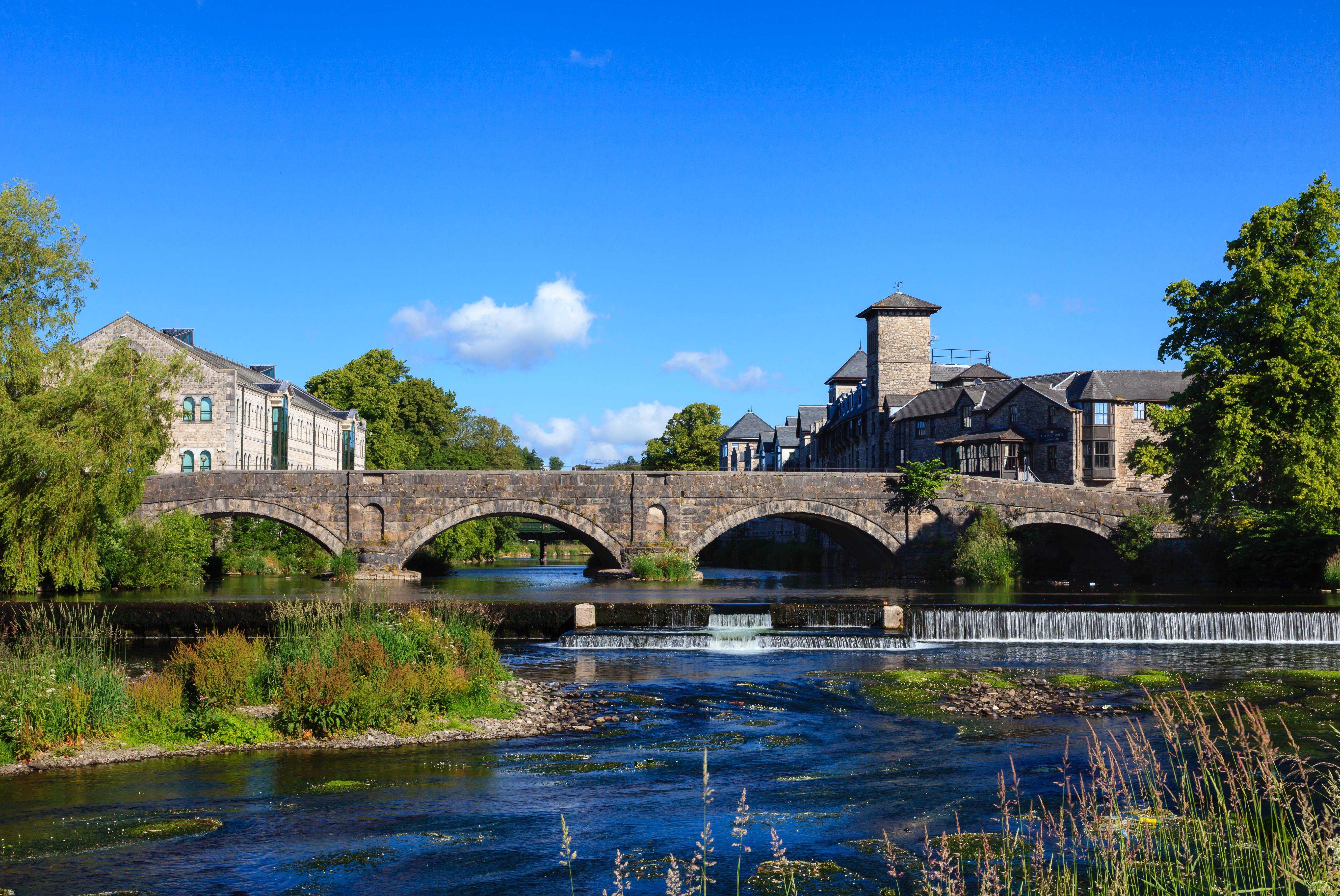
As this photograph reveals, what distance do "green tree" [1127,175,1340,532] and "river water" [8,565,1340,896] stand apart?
20.8 m

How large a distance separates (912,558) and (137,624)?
Result: 30170mm

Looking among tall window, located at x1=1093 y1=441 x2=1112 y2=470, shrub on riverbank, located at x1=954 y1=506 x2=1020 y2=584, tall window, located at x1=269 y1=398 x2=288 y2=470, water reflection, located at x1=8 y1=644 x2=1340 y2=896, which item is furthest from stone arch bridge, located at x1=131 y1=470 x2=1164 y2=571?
water reflection, located at x1=8 y1=644 x2=1340 y2=896

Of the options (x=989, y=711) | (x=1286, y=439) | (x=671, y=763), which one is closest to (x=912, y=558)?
(x=1286, y=439)

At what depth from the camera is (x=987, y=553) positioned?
134ft

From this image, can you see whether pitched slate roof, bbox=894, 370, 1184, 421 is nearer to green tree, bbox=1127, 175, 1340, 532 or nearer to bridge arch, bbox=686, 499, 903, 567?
bridge arch, bbox=686, 499, 903, 567

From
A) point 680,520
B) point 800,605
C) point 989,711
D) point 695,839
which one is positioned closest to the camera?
point 695,839

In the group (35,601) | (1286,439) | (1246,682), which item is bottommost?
(1246,682)

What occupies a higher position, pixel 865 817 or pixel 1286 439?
pixel 1286 439

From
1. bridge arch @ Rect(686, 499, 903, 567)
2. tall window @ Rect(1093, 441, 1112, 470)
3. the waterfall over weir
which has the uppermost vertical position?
tall window @ Rect(1093, 441, 1112, 470)

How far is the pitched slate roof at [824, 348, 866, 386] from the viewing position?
310 feet

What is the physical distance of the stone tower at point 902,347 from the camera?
73.8m

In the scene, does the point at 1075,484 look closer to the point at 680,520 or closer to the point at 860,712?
the point at 680,520

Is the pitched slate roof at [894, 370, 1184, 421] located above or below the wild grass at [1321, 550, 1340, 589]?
above

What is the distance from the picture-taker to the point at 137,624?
71.8 ft
